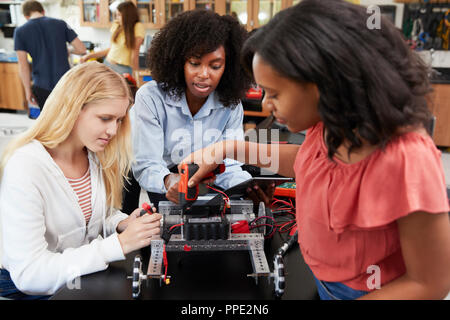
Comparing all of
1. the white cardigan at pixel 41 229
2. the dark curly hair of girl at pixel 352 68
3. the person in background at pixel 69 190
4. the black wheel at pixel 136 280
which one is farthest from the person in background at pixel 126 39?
the dark curly hair of girl at pixel 352 68

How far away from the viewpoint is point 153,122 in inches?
64.7

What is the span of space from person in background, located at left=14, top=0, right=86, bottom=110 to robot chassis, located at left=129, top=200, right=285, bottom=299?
2932mm

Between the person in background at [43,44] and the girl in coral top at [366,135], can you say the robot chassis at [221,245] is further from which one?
the person in background at [43,44]

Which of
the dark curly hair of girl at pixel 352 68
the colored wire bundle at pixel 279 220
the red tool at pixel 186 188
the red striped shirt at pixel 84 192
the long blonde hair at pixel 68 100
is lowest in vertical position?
the colored wire bundle at pixel 279 220

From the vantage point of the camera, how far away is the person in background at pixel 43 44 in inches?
133

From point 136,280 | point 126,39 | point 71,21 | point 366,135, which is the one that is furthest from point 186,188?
point 71,21

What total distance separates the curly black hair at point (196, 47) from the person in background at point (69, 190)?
0.50 m

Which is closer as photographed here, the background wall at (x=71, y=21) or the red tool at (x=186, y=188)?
the red tool at (x=186, y=188)

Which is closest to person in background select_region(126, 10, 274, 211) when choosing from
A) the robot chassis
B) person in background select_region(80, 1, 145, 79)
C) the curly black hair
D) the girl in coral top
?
the curly black hair

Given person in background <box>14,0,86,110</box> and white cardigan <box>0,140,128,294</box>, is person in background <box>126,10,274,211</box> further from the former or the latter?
person in background <box>14,0,86,110</box>

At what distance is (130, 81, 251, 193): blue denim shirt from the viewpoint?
161 cm

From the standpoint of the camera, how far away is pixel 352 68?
1.94 feet

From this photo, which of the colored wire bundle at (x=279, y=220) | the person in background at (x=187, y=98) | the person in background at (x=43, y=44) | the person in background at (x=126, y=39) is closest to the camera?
the colored wire bundle at (x=279, y=220)
